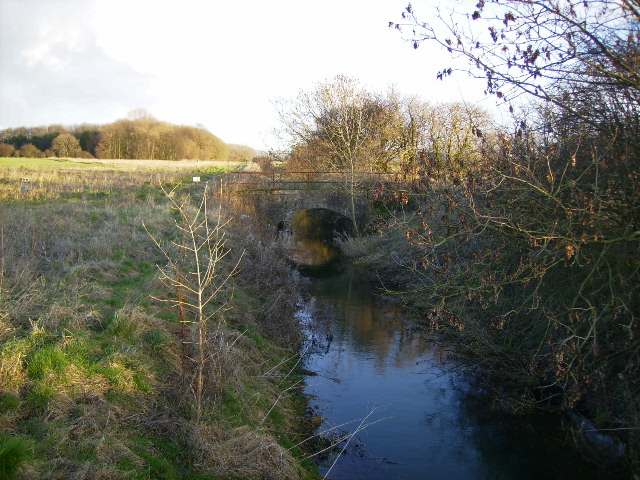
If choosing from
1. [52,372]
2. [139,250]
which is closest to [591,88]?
[52,372]

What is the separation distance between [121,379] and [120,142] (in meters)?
66.7

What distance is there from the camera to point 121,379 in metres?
5.89

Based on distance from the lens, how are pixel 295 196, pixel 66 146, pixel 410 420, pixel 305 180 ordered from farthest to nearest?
pixel 66 146
pixel 305 180
pixel 295 196
pixel 410 420

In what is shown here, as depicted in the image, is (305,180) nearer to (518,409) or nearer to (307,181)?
(307,181)

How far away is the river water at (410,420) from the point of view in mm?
6934

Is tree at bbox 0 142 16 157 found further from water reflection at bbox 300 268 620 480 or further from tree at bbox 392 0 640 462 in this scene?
tree at bbox 392 0 640 462

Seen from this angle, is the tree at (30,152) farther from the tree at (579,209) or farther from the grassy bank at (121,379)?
the tree at (579,209)

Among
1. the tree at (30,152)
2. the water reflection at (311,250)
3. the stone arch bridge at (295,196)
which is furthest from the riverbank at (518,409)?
the tree at (30,152)

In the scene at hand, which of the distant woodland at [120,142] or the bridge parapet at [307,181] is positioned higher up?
the distant woodland at [120,142]

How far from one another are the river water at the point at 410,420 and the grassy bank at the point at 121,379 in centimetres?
67

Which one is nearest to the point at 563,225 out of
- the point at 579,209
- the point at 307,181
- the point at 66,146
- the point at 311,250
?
the point at 579,209

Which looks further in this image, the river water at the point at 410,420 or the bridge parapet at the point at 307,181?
the bridge parapet at the point at 307,181

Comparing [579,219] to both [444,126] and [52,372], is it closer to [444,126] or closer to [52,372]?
[52,372]

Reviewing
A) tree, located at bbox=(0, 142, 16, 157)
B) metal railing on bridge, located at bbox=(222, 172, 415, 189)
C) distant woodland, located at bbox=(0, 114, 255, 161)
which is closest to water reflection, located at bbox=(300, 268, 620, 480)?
metal railing on bridge, located at bbox=(222, 172, 415, 189)
